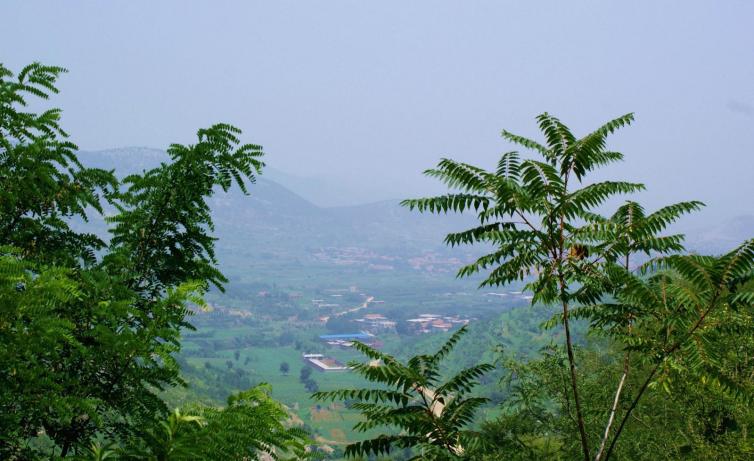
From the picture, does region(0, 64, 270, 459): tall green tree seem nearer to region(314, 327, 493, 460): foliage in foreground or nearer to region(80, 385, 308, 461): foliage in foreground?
region(80, 385, 308, 461): foliage in foreground

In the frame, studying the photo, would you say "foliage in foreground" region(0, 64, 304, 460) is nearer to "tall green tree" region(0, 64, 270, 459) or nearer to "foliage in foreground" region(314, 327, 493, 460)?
"tall green tree" region(0, 64, 270, 459)

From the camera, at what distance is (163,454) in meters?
4.05

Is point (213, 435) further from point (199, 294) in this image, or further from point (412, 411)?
point (412, 411)

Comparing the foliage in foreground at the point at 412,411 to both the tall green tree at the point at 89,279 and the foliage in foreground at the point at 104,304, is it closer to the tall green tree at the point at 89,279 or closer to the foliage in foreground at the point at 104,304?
the foliage in foreground at the point at 104,304

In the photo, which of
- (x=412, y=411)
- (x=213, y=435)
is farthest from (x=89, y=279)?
(x=412, y=411)

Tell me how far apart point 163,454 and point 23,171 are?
4.42 meters

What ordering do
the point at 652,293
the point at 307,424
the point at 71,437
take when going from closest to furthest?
the point at 71,437 < the point at 652,293 < the point at 307,424

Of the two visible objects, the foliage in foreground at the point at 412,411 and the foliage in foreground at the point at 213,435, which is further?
the foliage in foreground at the point at 412,411

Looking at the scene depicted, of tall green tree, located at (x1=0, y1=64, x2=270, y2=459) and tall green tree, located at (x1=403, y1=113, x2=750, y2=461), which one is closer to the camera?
tall green tree, located at (x1=0, y1=64, x2=270, y2=459)

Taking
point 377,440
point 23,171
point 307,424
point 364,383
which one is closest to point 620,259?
point 377,440

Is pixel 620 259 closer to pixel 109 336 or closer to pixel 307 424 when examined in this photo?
pixel 109 336

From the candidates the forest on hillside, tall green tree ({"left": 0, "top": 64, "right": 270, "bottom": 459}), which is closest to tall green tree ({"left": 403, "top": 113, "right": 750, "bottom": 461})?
the forest on hillside

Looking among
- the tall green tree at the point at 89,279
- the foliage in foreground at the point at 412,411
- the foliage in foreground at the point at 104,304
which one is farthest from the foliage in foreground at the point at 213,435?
the foliage in foreground at the point at 412,411

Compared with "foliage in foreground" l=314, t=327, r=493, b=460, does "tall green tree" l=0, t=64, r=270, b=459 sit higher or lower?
higher
